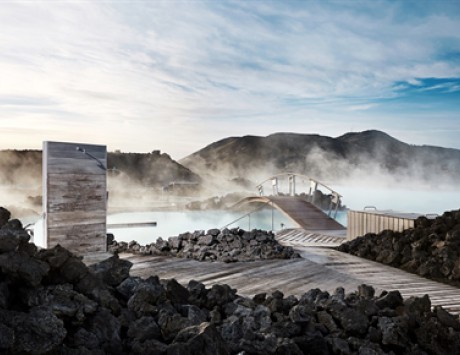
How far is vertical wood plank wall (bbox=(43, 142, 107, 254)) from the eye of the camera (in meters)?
5.55

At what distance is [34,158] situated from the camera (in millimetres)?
18578

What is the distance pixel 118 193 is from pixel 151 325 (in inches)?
673

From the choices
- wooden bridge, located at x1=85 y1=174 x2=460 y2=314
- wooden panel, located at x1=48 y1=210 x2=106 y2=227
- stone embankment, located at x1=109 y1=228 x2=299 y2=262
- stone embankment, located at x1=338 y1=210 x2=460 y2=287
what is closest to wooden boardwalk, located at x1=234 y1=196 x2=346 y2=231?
stone embankment, located at x1=338 y1=210 x2=460 y2=287

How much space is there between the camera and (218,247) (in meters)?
5.94

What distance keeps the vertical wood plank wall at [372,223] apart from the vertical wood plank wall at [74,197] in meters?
4.02

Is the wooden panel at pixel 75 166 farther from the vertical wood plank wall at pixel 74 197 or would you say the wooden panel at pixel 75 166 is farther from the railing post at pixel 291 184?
the railing post at pixel 291 184

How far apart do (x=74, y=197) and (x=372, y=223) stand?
4444mm

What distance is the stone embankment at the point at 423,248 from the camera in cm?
→ 527

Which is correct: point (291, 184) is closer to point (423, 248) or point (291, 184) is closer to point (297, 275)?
point (423, 248)

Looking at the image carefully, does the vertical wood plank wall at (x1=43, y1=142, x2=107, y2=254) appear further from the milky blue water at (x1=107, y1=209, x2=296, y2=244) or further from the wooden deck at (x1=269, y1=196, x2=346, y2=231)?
the milky blue water at (x1=107, y1=209, x2=296, y2=244)

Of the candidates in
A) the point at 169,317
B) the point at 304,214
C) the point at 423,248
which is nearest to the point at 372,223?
the point at 423,248

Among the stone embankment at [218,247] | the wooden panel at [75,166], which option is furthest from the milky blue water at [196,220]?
the wooden panel at [75,166]

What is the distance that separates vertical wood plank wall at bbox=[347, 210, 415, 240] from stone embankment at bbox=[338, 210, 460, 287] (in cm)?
17

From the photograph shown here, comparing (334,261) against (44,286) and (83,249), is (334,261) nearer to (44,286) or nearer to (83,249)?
(83,249)
